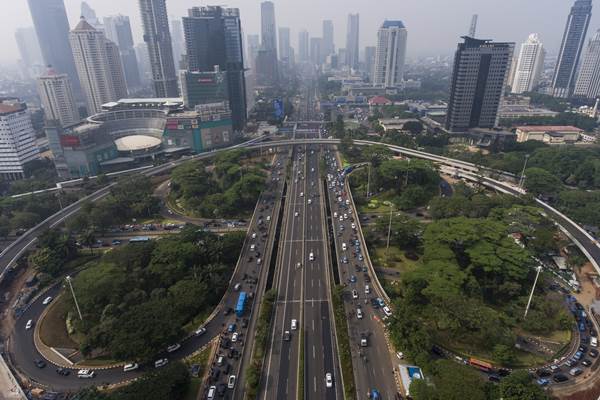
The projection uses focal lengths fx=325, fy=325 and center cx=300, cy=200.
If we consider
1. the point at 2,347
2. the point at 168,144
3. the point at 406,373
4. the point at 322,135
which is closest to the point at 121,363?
the point at 2,347

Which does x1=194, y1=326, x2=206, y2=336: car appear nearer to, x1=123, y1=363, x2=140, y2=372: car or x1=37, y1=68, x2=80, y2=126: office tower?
x1=123, y1=363, x2=140, y2=372: car

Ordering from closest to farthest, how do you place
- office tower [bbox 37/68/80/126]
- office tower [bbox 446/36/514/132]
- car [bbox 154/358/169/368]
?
1. car [bbox 154/358/169/368]
2. office tower [bbox 446/36/514/132]
3. office tower [bbox 37/68/80/126]

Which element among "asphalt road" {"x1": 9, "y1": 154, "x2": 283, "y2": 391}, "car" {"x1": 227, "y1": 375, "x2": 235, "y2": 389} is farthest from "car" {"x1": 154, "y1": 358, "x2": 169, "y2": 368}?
"car" {"x1": 227, "y1": 375, "x2": 235, "y2": 389}

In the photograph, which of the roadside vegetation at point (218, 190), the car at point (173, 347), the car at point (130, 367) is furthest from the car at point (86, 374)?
the roadside vegetation at point (218, 190)

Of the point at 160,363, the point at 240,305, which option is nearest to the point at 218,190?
the point at 240,305

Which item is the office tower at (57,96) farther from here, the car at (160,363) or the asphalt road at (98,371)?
the car at (160,363)

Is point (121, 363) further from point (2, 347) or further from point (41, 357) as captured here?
point (2, 347)
